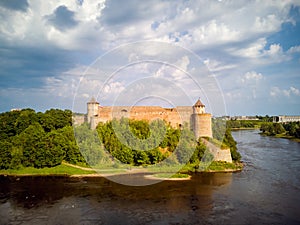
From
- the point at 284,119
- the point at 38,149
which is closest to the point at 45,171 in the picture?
the point at 38,149

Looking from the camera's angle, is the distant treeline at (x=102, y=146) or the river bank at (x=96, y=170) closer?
the river bank at (x=96, y=170)

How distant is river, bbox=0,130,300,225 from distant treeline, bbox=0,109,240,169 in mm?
2708

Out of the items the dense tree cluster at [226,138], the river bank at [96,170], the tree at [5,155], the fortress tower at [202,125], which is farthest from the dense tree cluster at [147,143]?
the tree at [5,155]

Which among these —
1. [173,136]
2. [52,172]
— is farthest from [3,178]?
[173,136]

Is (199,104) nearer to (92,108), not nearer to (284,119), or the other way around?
(92,108)

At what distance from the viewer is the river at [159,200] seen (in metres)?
14.4

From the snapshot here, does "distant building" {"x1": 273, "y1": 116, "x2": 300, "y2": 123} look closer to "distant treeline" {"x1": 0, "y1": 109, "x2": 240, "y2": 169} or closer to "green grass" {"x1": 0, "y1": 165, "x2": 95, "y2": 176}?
"distant treeline" {"x1": 0, "y1": 109, "x2": 240, "y2": 169}

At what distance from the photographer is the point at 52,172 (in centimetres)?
2480

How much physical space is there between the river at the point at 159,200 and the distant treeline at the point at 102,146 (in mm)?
2708

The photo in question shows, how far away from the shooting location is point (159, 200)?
17.2m

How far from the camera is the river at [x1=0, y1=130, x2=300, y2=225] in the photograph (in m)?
14.4

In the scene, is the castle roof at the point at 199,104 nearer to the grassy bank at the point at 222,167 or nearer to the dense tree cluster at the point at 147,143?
the dense tree cluster at the point at 147,143

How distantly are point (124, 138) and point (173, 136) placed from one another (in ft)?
16.1

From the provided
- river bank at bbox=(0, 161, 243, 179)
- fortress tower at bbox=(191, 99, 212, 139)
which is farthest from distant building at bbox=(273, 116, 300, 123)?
river bank at bbox=(0, 161, 243, 179)
